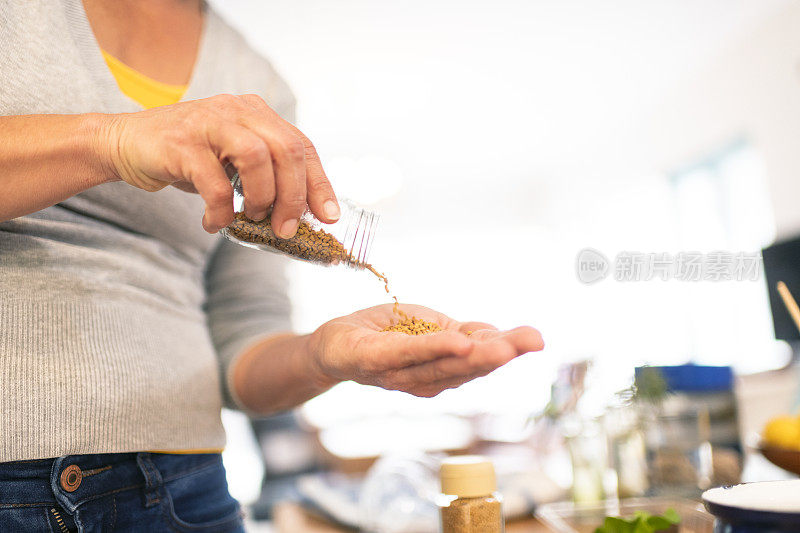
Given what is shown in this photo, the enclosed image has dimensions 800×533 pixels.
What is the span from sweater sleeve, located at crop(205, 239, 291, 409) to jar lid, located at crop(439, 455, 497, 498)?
0.37m

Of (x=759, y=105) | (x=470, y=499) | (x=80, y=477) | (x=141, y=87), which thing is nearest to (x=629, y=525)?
(x=470, y=499)

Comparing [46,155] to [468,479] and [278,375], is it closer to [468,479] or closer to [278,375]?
[278,375]

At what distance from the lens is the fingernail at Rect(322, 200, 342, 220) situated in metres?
0.55

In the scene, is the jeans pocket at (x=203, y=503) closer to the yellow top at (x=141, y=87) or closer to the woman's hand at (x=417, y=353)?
the woman's hand at (x=417, y=353)

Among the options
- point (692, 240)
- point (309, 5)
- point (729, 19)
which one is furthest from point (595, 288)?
point (309, 5)

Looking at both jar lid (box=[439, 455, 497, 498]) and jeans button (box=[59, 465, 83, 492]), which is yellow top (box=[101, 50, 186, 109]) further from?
jar lid (box=[439, 455, 497, 498])

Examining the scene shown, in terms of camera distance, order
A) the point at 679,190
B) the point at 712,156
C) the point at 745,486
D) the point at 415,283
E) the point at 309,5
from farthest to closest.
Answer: the point at 415,283 < the point at 679,190 < the point at 712,156 < the point at 309,5 < the point at 745,486

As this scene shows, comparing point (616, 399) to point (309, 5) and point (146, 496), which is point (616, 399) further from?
point (309, 5)

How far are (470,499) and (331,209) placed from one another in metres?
0.35

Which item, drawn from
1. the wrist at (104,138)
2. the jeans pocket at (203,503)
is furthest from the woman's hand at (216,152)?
the jeans pocket at (203,503)

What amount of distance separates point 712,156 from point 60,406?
501 cm

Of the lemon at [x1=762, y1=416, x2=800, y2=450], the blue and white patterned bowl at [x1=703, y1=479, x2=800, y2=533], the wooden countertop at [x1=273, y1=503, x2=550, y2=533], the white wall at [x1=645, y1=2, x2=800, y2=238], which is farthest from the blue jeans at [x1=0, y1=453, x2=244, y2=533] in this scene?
the white wall at [x1=645, y1=2, x2=800, y2=238]

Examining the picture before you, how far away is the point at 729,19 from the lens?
402cm

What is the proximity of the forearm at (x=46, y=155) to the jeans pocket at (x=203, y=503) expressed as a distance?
353 mm
